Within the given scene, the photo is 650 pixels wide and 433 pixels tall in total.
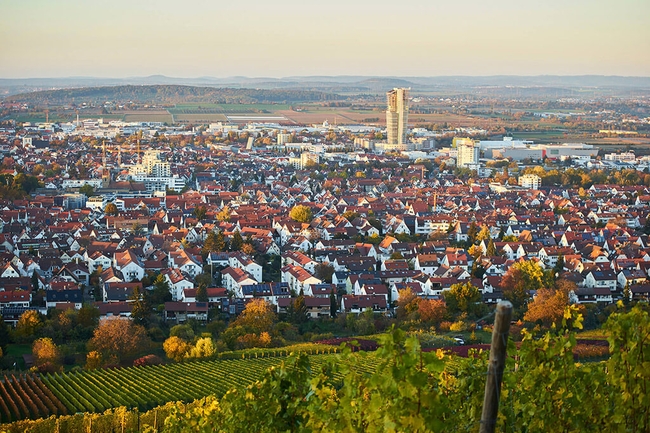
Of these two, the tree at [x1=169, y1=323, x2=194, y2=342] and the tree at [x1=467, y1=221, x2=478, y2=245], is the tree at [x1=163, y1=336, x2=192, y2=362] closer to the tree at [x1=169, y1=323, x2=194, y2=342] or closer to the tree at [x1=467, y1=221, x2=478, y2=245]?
the tree at [x1=169, y1=323, x2=194, y2=342]

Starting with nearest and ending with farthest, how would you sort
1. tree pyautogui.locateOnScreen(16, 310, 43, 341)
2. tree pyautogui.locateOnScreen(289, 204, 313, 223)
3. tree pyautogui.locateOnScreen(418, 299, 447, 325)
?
1. tree pyautogui.locateOnScreen(16, 310, 43, 341)
2. tree pyautogui.locateOnScreen(418, 299, 447, 325)
3. tree pyautogui.locateOnScreen(289, 204, 313, 223)

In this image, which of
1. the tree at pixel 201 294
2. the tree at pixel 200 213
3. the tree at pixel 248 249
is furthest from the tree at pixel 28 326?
the tree at pixel 200 213

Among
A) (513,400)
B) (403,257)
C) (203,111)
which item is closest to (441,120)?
(203,111)

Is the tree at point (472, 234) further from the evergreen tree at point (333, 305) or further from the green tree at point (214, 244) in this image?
the evergreen tree at point (333, 305)

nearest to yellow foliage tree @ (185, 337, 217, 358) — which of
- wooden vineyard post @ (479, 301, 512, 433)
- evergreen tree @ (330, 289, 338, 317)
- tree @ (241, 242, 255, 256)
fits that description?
evergreen tree @ (330, 289, 338, 317)

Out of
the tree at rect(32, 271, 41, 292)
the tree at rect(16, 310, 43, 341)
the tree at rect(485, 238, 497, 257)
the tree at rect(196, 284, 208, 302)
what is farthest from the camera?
the tree at rect(485, 238, 497, 257)

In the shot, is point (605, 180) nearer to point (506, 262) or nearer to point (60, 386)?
point (506, 262)
